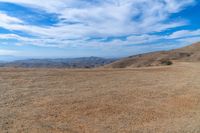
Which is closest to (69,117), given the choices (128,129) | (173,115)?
(128,129)

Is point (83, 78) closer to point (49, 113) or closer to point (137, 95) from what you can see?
point (137, 95)

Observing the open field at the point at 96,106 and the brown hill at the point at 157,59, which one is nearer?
the open field at the point at 96,106

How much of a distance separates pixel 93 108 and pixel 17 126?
3.15m

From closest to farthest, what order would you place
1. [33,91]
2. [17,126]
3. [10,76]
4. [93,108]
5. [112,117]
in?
[17,126] < [112,117] < [93,108] < [33,91] < [10,76]

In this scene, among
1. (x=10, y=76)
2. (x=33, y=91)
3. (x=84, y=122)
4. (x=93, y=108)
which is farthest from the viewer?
(x=10, y=76)

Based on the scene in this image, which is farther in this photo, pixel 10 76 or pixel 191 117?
pixel 10 76

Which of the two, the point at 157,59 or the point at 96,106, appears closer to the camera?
the point at 96,106

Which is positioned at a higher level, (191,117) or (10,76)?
(10,76)

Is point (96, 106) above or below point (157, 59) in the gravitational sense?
below

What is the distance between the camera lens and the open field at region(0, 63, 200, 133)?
7.79 m

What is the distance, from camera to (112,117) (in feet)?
28.8

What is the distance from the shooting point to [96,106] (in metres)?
10.1

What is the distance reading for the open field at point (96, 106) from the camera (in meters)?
7.79

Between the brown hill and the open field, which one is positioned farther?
the brown hill
